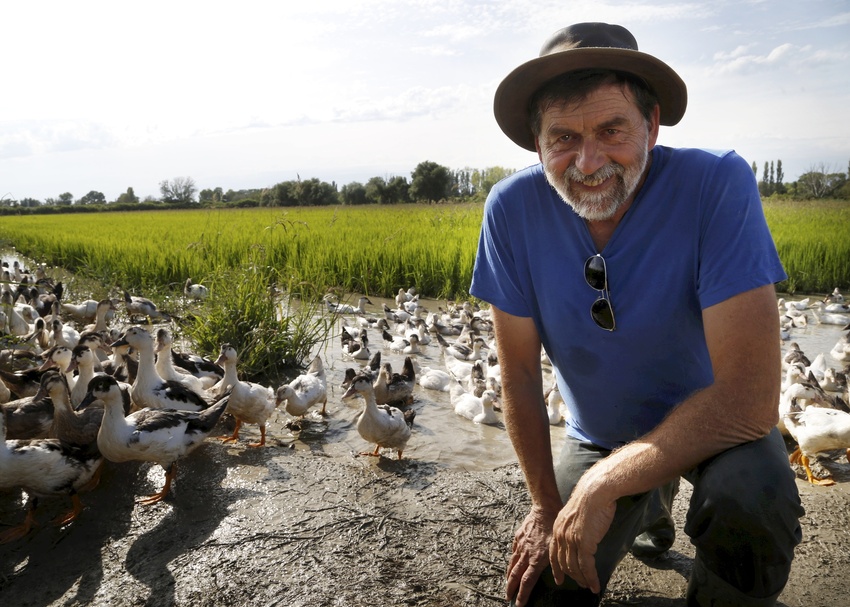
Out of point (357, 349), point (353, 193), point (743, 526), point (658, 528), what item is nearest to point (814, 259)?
point (357, 349)

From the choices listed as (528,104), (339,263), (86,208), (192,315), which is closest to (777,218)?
(339,263)

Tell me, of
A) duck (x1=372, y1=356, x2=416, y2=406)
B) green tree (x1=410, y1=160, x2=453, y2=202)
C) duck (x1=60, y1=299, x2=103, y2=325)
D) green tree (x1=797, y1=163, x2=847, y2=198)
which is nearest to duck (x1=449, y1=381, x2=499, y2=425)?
duck (x1=372, y1=356, x2=416, y2=406)

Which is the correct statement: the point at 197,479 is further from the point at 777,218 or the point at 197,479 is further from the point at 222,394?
the point at 777,218

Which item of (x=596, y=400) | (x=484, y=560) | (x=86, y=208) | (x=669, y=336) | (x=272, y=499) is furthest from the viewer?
(x=86, y=208)

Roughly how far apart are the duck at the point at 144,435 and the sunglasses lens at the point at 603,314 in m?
2.83

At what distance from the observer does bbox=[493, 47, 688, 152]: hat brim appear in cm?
239

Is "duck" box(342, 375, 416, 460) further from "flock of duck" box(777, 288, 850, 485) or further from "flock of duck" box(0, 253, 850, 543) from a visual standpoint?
"flock of duck" box(777, 288, 850, 485)

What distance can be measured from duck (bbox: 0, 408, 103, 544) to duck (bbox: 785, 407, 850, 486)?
4.73 m

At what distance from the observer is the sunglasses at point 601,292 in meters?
2.49

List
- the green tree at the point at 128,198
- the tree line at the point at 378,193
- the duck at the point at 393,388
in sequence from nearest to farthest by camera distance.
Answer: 1. the duck at the point at 393,388
2. the tree line at the point at 378,193
3. the green tree at the point at 128,198

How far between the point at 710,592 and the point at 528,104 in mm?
2051

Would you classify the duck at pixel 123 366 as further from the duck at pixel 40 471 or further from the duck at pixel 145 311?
the duck at pixel 145 311

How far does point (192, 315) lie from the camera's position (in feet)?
22.9

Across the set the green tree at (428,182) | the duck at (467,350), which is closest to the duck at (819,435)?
the duck at (467,350)
